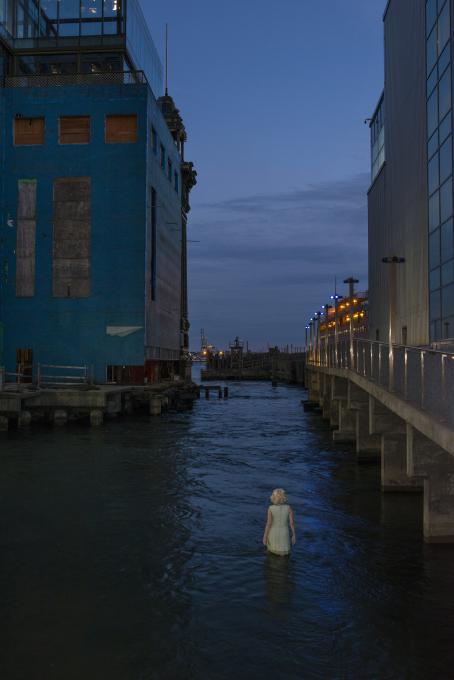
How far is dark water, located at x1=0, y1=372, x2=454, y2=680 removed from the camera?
873cm

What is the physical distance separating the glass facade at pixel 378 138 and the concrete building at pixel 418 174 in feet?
7.84

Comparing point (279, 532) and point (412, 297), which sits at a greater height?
point (412, 297)

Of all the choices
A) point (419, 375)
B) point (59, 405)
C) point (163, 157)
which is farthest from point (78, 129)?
point (419, 375)

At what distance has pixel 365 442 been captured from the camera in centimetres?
2506

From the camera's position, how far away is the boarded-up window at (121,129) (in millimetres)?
46688

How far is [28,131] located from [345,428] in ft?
104

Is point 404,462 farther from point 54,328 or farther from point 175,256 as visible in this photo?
point 175,256

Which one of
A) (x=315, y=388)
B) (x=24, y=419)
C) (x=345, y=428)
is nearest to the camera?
(x=345, y=428)

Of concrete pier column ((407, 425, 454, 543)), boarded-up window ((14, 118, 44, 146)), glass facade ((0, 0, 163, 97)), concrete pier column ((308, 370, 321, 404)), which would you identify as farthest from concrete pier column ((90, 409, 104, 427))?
glass facade ((0, 0, 163, 97))

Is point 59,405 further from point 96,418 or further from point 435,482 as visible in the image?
point 435,482

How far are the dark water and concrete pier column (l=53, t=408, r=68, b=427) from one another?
45.9ft

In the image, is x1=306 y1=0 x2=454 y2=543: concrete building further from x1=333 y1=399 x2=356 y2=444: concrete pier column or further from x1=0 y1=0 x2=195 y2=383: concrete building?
x1=0 y1=0 x2=195 y2=383: concrete building

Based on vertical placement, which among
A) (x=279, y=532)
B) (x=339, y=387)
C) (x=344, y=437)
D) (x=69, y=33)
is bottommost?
(x=344, y=437)

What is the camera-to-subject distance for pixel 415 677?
8.30 meters
